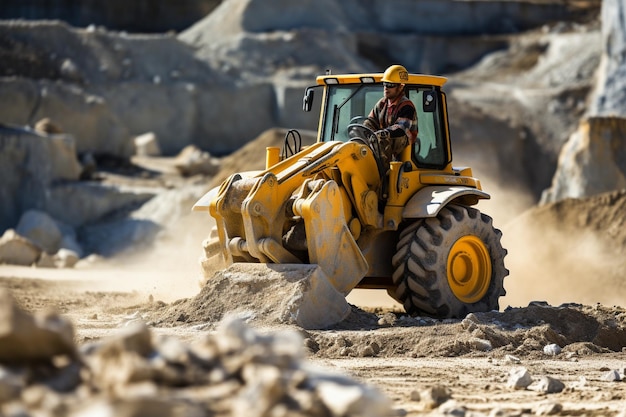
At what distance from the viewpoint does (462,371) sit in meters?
8.81

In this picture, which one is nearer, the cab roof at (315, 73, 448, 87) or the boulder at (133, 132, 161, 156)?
the cab roof at (315, 73, 448, 87)

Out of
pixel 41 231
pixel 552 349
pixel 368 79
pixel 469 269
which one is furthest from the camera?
pixel 41 231

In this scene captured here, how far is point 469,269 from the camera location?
39.9 feet

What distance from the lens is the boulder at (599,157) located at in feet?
71.8

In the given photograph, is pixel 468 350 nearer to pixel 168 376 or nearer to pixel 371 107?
pixel 371 107

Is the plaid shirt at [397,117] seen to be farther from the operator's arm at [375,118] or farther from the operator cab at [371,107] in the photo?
the operator cab at [371,107]

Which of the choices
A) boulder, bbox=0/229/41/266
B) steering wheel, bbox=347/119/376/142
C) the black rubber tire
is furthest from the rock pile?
boulder, bbox=0/229/41/266

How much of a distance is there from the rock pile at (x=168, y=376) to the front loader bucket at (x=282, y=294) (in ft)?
17.1

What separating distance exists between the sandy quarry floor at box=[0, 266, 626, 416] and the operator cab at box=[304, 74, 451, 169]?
5.73 feet

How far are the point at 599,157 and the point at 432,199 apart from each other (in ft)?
36.9

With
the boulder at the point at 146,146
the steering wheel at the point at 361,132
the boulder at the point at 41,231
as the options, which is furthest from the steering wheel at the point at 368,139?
the boulder at the point at 146,146

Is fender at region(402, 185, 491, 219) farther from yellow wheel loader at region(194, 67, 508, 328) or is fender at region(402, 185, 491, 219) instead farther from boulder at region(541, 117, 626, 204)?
boulder at region(541, 117, 626, 204)

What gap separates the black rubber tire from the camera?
37.4 feet

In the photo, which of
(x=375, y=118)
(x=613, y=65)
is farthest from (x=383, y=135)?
(x=613, y=65)
